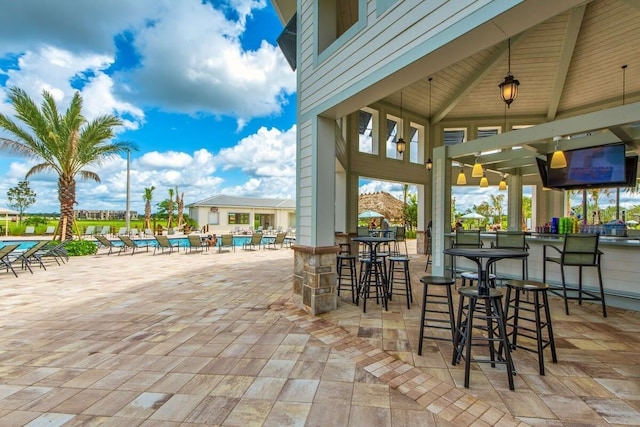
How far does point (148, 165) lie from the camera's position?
25.3m

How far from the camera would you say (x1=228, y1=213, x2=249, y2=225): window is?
984 inches

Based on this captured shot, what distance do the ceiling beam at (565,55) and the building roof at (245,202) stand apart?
19782mm

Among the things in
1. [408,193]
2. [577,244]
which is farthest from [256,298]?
[408,193]

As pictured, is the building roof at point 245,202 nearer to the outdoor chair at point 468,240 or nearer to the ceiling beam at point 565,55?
the ceiling beam at point 565,55

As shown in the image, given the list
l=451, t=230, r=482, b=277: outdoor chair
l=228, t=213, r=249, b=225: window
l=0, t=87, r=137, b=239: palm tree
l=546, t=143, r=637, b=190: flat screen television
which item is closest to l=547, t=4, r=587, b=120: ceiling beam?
l=546, t=143, r=637, b=190: flat screen television

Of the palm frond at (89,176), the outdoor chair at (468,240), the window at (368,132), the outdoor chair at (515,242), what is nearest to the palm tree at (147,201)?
the palm frond at (89,176)

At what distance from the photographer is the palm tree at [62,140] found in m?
Answer: 9.98

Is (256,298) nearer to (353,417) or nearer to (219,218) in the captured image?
(353,417)

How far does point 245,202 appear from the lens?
25875mm

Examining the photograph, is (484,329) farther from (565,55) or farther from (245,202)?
(245,202)

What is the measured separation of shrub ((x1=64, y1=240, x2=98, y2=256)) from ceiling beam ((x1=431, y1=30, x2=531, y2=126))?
44.8 ft

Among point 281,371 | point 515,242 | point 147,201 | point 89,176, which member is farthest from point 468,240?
point 147,201

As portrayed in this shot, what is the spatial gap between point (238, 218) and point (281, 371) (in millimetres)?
23831

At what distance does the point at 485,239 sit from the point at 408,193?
1701 centimetres
